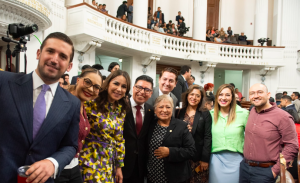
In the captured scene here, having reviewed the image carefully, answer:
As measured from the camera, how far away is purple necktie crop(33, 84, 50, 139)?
3.43 feet

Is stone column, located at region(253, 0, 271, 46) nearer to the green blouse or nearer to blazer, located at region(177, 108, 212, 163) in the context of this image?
the green blouse

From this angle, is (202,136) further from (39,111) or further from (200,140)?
(39,111)

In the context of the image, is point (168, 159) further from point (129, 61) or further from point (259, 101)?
point (129, 61)

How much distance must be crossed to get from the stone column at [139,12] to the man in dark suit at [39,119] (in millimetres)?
8336

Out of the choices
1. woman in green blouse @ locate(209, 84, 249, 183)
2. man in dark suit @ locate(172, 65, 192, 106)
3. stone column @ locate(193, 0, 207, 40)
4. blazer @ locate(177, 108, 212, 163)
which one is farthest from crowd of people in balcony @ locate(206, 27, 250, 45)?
blazer @ locate(177, 108, 212, 163)

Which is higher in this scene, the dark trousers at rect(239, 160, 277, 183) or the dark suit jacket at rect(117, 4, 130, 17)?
the dark suit jacket at rect(117, 4, 130, 17)

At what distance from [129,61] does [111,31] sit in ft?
6.63

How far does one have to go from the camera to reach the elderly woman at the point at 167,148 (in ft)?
6.69

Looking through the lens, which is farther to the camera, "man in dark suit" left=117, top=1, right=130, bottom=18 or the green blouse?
"man in dark suit" left=117, top=1, right=130, bottom=18

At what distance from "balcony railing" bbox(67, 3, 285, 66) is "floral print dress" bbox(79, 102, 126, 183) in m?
5.35

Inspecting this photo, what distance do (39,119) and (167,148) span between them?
1261 millimetres

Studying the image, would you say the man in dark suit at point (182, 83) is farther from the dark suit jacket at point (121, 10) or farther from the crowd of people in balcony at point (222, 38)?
the crowd of people in balcony at point (222, 38)

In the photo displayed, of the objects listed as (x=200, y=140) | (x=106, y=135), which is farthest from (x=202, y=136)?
(x=106, y=135)

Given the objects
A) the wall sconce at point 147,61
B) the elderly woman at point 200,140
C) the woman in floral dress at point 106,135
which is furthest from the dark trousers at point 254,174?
the wall sconce at point 147,61
